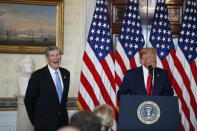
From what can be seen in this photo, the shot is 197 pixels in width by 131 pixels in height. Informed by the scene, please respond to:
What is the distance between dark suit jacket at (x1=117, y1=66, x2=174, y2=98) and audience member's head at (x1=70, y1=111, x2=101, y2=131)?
2958mm

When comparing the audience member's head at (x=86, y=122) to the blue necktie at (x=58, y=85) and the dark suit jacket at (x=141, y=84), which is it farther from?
the blue necktie at (x=58, y=85)

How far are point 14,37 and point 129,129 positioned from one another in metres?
3.99

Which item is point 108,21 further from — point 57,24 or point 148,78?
point 148,78

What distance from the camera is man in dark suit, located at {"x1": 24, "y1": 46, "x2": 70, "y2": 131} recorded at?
17.4ft

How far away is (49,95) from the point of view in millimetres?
5355

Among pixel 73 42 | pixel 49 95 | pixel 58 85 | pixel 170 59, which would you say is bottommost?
pixel 49 95

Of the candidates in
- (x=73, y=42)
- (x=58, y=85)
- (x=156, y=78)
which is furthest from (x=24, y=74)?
(x=156, y=78)

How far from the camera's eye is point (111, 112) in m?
2.90

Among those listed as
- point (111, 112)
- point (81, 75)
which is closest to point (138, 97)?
point (111, 112)

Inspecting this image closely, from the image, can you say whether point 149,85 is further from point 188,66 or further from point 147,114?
point 188,66

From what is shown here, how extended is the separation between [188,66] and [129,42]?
4.10ft

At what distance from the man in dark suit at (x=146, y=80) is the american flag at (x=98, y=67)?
201 centimetres

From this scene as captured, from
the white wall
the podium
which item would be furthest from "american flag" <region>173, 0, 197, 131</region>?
the podium

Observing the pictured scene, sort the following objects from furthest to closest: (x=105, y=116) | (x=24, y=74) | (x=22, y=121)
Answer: (x=24, y=74) < (x=22, y=121) < (x=105, y=116)
